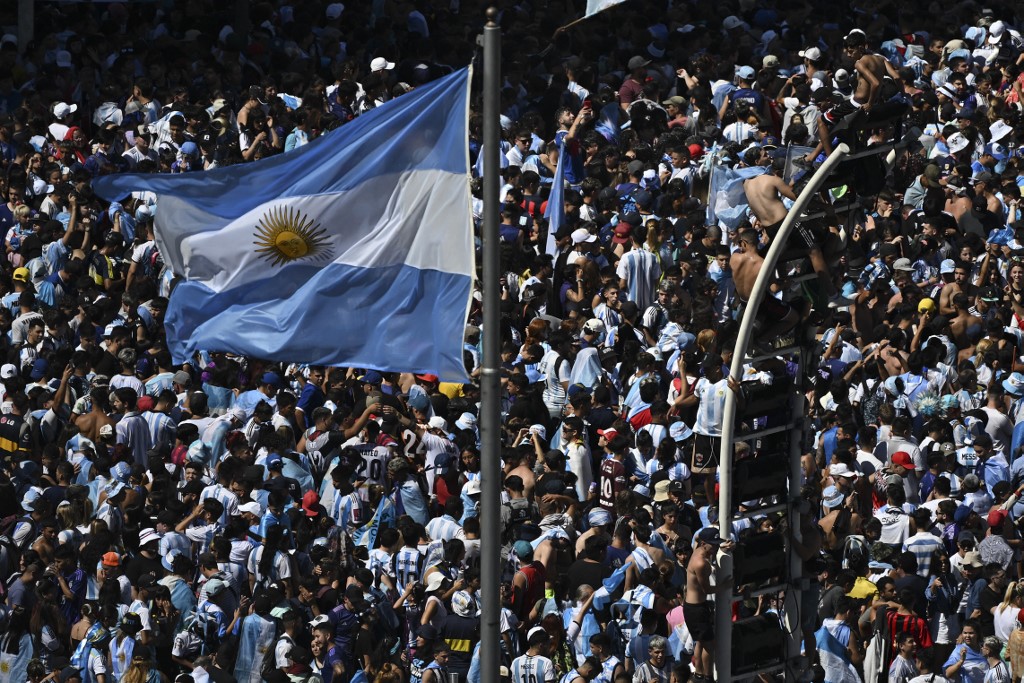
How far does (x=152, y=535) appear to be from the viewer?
1795 centimetres

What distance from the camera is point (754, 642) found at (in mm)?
12555

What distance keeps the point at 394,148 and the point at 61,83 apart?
16927mm

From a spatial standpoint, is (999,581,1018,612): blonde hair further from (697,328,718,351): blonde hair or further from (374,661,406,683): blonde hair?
(374,661,406,683): blonde hair

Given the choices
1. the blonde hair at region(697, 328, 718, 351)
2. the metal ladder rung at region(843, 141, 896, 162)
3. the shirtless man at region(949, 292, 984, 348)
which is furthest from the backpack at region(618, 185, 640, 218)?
the metal ladder rung at region(843, 141, 896, 162)

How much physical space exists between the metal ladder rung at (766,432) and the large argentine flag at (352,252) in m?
1.63

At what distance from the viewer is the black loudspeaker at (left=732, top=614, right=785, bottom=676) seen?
41.1ft

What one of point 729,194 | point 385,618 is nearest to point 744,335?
point 729,194

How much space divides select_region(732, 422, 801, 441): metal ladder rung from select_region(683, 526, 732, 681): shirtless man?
252cm

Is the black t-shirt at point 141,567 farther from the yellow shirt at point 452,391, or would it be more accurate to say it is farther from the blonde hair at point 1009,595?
the blonde hair at point 1009,595

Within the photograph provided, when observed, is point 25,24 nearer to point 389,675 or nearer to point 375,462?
point 375,462

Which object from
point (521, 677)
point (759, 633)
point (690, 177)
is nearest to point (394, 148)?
point (759, 633)

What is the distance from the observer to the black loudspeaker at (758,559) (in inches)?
489

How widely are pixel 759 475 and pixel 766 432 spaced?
0.87 ft

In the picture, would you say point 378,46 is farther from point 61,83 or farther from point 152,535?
point 152,535
